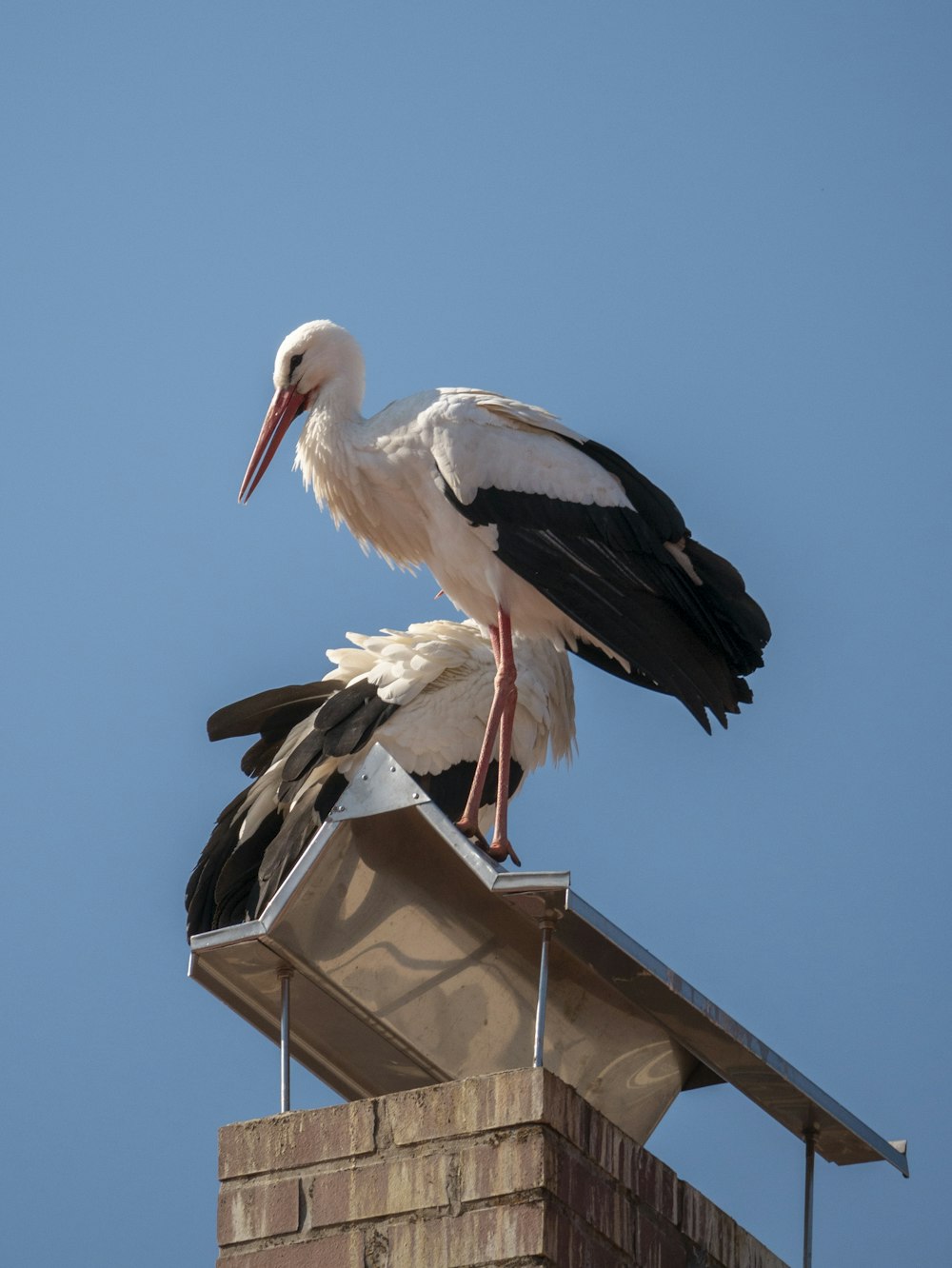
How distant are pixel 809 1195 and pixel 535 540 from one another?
269 centimetres

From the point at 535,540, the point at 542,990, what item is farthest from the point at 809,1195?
the point at 535,540

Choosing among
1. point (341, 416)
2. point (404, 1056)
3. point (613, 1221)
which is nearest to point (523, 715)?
point (341, 416)

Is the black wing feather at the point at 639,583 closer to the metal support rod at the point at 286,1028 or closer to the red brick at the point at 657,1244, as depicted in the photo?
the metal support rod at the point at 286,1028

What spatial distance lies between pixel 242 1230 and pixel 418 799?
124 centimetres

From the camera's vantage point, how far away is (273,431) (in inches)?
382

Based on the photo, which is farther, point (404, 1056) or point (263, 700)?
point (263, 700)

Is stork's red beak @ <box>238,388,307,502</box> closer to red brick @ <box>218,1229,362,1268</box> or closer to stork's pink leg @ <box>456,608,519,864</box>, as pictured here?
stork's pink leg @ <box>456,608,519,864</box>

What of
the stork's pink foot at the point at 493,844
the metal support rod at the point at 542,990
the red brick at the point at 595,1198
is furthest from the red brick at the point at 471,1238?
the stork's pink foot at the point at 493,844

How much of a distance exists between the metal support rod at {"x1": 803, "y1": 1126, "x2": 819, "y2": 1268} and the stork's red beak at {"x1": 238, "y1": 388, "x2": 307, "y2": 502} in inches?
151

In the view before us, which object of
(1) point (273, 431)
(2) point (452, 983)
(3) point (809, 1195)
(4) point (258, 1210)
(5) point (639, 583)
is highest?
(1) point (273, 431)

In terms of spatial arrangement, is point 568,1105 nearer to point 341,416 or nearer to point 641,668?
point 641,668

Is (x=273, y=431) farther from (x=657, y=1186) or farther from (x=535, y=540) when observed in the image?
(x=657, y=1186)

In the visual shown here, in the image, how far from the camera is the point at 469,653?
1052 cm

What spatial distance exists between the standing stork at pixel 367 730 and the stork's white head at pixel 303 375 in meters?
1.17
